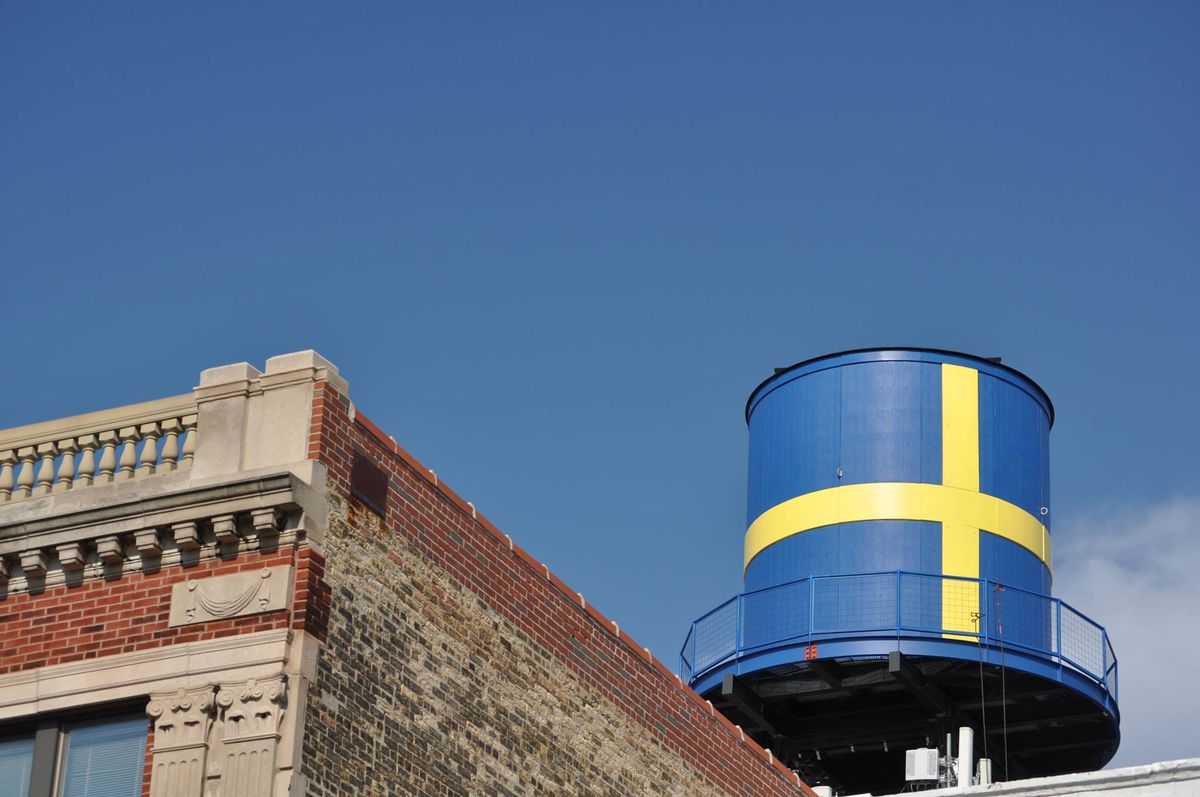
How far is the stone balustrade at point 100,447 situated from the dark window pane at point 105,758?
2215 mm

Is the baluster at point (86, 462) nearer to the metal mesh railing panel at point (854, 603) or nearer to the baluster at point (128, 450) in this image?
the baluster at point (128, 450)

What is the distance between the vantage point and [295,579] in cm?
1778

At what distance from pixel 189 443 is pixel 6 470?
6.40 ft

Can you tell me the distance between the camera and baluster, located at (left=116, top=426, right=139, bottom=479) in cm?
1881

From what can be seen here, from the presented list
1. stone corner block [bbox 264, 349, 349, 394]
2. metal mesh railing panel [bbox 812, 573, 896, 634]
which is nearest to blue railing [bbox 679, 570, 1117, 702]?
metal mesh railing panel [bbox 812, 573, 896, 634]

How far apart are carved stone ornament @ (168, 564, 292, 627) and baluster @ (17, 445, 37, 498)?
2.12 m

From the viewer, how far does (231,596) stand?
58.1 ft

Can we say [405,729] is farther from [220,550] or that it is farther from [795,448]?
[795,448]

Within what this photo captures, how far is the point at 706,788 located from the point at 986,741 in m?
9.16

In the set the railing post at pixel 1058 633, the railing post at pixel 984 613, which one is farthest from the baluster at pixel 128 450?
the railing post at pixel 1058 633

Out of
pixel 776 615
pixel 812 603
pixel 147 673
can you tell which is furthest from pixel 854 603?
pixel 147 673

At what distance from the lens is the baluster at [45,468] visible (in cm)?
1911

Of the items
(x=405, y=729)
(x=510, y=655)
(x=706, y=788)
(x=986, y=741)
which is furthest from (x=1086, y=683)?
(x=405, y=729)

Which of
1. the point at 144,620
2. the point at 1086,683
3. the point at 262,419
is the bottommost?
the point at 144,620
